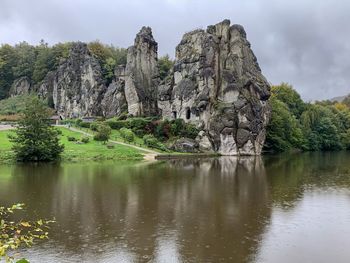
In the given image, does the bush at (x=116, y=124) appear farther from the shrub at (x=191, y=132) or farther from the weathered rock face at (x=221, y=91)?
the shrub at (x=191, y=132)

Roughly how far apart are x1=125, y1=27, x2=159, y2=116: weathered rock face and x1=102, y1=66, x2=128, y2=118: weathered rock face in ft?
8.81

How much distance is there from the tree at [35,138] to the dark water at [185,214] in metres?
9.23

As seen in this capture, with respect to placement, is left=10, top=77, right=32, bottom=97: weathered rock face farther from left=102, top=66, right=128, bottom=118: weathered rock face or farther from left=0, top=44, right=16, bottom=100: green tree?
left=102, top=66, right=128, bottom=118: weathered rock face

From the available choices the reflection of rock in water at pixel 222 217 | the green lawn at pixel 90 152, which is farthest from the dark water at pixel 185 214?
the green lawn at pixel 90 152

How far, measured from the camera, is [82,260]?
60.2 ft

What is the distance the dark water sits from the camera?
64.9 feet

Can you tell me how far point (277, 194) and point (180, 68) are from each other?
56964 mm

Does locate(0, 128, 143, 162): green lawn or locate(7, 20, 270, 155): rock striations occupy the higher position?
locate(7, 20, 270, 155): rock striations

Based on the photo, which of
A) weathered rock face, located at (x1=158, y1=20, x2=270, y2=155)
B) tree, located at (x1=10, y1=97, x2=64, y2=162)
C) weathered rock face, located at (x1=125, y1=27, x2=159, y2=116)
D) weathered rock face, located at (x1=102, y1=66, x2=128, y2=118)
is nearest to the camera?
tree, located at (x1=10, y1=97, x2=64, y2=162)

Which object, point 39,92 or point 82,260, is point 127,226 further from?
point 39,92

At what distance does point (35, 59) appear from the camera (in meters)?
130

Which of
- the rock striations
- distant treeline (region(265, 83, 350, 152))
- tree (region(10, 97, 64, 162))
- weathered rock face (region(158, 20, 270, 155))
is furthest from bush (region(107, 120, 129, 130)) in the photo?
distant treeline (region(265, 83, 350, 152))

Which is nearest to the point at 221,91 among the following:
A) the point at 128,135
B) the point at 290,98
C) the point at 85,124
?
the point at 128,135

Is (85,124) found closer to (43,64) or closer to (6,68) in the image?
(43,64)
